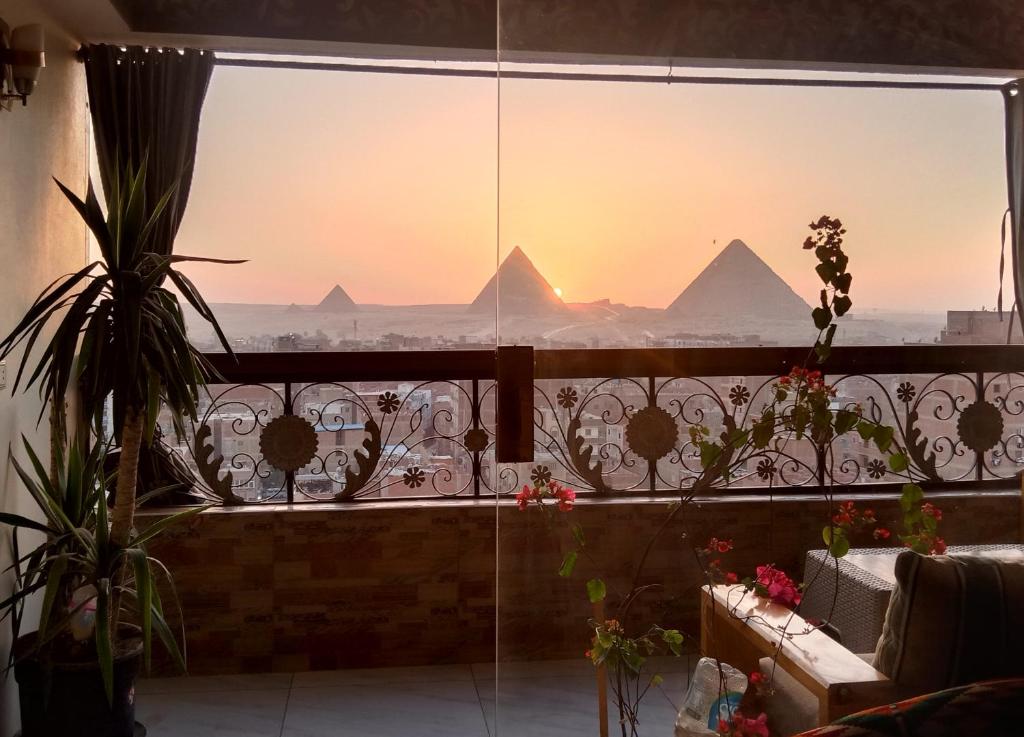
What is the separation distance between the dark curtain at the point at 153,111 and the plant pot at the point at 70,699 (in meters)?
1.83

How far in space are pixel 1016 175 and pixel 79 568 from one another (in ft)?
8.84

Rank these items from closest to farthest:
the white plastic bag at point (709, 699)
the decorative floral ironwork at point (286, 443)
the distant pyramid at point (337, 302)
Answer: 1. the white plastic bag at point (709, 699)
2. the decorative floral ironwork at point (286, 443)
3. the distant pyramid at point (337, 302)

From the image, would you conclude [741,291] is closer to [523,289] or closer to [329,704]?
[523,289]

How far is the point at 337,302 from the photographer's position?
4.12 metres

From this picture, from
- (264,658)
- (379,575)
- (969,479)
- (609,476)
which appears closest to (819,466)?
(969,479)

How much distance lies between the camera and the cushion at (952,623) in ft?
3.66

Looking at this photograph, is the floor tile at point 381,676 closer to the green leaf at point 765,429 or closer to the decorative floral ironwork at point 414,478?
the decorative floral ironwork at point 414,478

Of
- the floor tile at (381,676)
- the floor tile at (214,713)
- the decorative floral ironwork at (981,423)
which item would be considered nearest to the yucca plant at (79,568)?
the floor tile at (214,713)

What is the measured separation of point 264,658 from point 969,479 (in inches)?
121

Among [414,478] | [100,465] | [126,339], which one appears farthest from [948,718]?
[414,478]

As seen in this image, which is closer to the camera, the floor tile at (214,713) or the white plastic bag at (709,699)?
the white plastic bag at (709,699)

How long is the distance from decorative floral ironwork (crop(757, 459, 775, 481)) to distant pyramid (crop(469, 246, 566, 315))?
0.36 meters

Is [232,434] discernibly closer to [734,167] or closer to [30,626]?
[30,626]

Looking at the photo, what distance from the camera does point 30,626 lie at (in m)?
3.11
